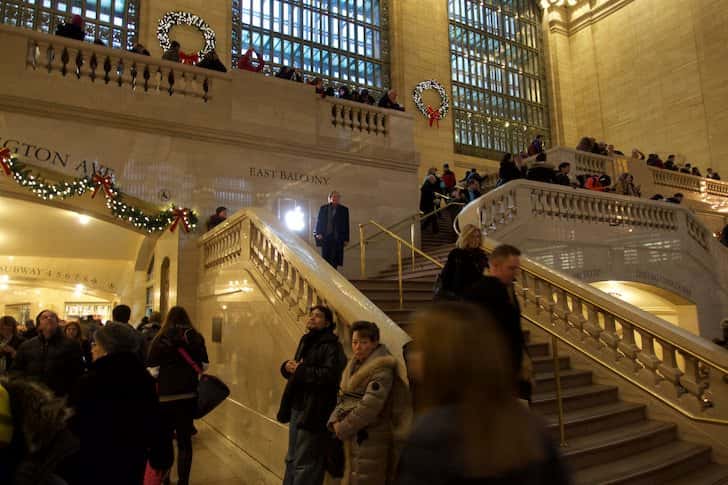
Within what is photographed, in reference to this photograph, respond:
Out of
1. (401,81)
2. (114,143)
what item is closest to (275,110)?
(114,143)

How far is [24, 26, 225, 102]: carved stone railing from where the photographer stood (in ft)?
30.0

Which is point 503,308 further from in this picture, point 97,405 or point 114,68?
point 114,68

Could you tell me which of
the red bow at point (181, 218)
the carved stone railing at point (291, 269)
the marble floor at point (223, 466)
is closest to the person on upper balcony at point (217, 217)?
the red bow at point (181, 218)

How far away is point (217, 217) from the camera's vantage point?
32.3ft

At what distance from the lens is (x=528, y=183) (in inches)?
392

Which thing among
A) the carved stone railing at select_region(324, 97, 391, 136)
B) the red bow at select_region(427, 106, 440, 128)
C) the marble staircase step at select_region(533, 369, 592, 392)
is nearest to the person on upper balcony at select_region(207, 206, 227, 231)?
the carved stone railing at select_region(324, 97, 391, 136)

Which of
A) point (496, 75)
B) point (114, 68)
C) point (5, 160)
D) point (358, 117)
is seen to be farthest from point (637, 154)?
point (5, 160)

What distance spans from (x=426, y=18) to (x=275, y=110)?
14.9m

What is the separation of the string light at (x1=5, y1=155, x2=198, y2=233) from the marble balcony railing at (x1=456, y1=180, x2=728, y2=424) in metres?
5.28

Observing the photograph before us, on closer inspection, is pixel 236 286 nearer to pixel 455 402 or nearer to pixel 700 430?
pixel 700 430

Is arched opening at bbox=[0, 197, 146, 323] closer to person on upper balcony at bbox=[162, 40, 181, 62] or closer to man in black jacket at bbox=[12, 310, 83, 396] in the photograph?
person on upper balcony at bbox=[162, 40, 181, 62]

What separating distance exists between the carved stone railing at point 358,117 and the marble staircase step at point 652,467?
356 inches

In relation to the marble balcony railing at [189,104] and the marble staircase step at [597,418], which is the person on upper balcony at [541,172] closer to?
the marble balcony railing at [189,104]

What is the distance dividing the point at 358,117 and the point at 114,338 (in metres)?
9.99
